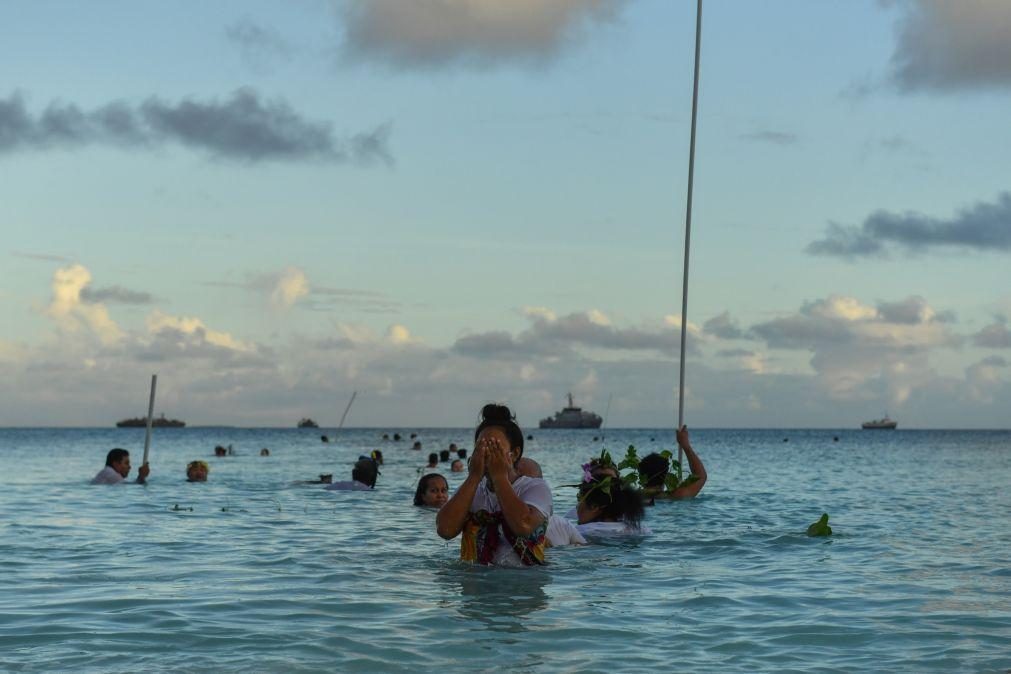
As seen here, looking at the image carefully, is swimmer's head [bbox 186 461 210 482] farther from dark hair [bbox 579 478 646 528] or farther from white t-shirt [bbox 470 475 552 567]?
white t-shirt [bbox 470 475 552 567]

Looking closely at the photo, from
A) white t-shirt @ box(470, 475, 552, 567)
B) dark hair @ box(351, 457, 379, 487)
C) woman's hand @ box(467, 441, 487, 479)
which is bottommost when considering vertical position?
dark hair @ box(351, 457, 379, 487)

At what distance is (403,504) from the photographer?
22.6 meters

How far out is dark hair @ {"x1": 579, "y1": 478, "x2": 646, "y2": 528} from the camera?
15.2 m

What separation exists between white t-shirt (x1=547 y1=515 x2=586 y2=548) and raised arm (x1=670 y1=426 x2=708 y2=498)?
16.2 feet

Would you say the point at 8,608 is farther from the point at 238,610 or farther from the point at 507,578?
the point at 507,578

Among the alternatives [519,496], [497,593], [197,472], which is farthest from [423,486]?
[197,472]

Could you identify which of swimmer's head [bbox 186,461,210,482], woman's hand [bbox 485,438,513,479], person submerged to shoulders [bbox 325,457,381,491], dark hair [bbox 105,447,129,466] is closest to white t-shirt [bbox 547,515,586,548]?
woman's hand [bbox 485,438,513,479]

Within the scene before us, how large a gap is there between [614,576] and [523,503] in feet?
7.83

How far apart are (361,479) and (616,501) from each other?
1217cm

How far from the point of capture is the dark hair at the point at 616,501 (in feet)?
49.8

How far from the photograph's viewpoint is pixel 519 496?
995 centimetres

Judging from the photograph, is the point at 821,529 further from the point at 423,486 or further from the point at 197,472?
the point at 197,472

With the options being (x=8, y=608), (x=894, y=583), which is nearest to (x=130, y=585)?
(x=8, y=608)

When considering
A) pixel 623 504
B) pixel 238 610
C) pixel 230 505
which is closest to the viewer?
pixel 238 610
